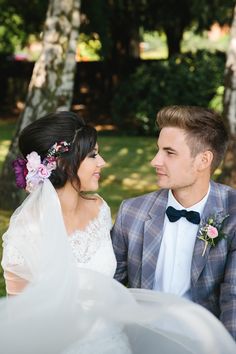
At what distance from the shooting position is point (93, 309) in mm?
2930

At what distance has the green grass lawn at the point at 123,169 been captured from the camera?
32.6 feet

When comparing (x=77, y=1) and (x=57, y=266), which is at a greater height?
(x=77, y=1)

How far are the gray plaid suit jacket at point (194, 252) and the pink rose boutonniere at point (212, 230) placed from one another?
0.10 feet

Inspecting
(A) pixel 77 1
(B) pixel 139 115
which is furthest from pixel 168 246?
(B) pixel 139 115

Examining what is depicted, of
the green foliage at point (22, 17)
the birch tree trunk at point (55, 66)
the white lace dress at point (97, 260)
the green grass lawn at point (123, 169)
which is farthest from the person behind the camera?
the green foliage at point (22, 17)

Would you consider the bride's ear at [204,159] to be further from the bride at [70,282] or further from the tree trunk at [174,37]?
the tree trunk at [174,37]

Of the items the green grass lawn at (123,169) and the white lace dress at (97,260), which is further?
the green grass lawn at (123,169)

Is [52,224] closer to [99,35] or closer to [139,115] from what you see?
[139,115]

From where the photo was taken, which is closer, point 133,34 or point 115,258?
point 115,258

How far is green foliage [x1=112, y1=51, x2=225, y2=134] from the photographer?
16469 millimetres

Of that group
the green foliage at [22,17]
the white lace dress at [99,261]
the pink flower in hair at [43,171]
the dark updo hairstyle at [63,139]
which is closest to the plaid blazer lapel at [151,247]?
the white lace dress at [99,261]

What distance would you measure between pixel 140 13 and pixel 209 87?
3.67 m

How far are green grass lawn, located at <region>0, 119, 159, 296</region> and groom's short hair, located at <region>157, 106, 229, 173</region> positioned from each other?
293 cm

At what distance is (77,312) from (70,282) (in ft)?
0.50
